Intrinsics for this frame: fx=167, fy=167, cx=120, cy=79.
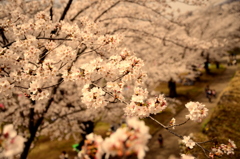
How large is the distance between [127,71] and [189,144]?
1.61 m

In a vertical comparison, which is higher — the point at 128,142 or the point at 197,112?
the point at 128,142

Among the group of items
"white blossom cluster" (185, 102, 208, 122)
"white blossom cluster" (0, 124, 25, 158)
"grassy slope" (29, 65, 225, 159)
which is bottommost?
"grassy slope" (29, 65, 225, 159)

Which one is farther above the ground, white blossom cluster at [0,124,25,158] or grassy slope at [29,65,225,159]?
white blossom cluster at [0,124,25,158]

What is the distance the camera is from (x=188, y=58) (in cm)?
1848

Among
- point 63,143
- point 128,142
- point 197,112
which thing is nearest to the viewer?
point 128,142

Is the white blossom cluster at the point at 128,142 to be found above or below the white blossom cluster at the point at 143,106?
above

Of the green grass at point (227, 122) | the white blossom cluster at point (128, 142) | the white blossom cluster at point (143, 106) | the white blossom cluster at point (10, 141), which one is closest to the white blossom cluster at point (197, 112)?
the white blossom cluster at point (143, 106)

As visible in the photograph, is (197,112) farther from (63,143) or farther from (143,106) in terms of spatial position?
(63,143)

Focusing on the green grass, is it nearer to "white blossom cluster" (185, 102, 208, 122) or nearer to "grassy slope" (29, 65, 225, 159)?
"grassy slope" (29, 65, 225, 159)

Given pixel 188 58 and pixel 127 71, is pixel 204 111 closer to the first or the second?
pixel 127 71

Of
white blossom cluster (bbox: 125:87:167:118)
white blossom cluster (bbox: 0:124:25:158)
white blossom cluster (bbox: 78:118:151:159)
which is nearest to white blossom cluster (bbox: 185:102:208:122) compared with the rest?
white blossom cluster (bbox: 125:87:167:118)

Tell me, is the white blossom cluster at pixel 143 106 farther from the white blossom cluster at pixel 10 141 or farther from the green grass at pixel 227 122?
the green grass at pixel 227 122

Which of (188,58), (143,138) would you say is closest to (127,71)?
(143,138)

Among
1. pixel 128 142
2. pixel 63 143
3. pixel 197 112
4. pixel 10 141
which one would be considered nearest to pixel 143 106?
pixel 197 112
